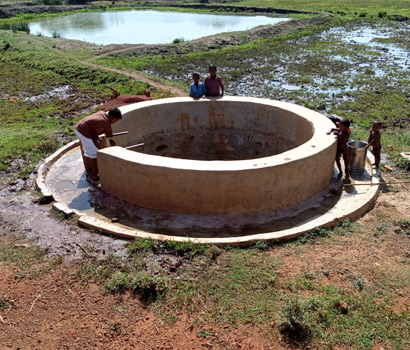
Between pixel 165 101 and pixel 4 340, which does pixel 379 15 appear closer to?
pixel 165 101

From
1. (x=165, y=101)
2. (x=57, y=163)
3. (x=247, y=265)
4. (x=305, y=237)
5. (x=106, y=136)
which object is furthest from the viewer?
(x=165, y=101)

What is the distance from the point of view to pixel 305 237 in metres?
5.32

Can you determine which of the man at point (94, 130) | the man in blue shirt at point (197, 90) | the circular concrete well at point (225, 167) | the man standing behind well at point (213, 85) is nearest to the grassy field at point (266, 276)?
the circular concrete well at point (225, 167)

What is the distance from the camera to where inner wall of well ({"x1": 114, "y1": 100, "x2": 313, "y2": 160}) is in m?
7.96

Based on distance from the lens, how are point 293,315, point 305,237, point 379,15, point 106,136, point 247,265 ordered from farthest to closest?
1. point 379,15
2. point 106,136
3. point 305,237
4. point 247,265
5. point 293,315

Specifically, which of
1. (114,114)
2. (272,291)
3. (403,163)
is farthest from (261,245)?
(403,163)

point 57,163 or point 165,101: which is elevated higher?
point 165,101

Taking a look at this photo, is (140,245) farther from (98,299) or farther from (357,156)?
(357,156)

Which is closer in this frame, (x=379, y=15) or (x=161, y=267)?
(x=161, y=267)

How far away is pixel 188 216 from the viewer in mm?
5848

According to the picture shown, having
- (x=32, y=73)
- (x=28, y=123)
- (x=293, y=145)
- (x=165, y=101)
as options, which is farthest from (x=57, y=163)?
(x=32, y=73)

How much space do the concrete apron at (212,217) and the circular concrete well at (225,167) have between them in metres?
0.12

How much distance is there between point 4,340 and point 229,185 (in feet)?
9.90

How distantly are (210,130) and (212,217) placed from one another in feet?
10.3
